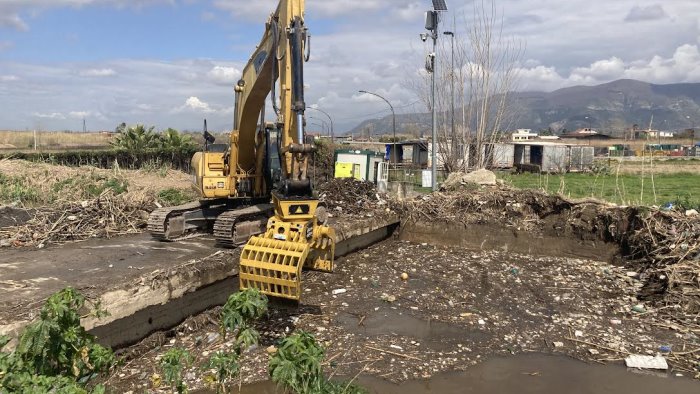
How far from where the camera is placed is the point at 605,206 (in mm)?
11172

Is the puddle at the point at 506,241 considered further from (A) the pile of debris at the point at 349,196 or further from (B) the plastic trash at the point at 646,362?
(B) the plastic trash at the point at 646,362

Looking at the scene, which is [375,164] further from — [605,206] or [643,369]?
[643,369]

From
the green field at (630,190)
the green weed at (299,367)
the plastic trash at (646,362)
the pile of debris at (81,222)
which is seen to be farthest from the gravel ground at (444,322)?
the pile of debris at (81,222)

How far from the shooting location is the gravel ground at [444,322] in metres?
5.96

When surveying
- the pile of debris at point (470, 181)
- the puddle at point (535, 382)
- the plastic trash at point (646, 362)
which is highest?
the pile of debris at point (470, 181)

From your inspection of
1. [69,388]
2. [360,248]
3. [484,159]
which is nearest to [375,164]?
[484,159]

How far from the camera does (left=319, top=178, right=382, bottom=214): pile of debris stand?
42.0 ft

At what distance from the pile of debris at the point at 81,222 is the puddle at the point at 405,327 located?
512 cm

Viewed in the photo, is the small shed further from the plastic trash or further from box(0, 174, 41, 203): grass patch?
the plastic trash

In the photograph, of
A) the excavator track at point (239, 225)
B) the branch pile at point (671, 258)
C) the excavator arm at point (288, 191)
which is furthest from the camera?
the excavator track at point (239, 225)

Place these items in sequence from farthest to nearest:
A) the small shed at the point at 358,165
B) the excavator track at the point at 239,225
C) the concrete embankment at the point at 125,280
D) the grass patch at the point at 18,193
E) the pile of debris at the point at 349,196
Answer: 1. the small shed at the point at 358,165
2. the pile of debris at the point at 349,196
3. the grass patch at the point at 18,193
4. the excavator track at the point at 239,225
5. the concrete embankment at the point at 125,280

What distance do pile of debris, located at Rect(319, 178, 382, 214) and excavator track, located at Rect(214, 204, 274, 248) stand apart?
11.6ft

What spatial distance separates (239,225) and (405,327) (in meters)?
3.14

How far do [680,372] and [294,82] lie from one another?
5421mm
